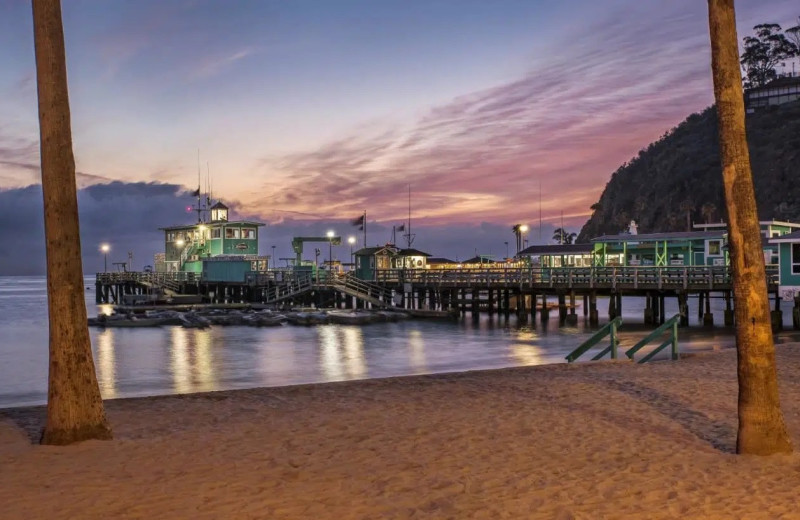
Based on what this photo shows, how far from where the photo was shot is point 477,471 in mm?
Answer: 8688

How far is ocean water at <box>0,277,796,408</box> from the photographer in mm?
26578

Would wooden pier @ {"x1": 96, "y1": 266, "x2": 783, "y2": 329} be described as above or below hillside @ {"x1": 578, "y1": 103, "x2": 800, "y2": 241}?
below

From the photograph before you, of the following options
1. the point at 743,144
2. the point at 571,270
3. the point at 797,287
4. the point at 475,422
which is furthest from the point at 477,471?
the point at 571,270

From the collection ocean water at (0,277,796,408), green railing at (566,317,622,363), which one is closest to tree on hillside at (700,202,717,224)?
ocean water at (0,277,796,408)

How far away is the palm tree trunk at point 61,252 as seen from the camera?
9719mm

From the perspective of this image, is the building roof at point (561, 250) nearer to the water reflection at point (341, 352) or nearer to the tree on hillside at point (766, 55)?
the water reflection at point (341, 352)

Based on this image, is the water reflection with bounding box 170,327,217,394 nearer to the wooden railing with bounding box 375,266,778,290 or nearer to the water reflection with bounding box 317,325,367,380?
the water reflection with bounding box 317,325,367,380

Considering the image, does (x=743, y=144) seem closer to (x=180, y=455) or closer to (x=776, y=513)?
(x=776, y=513)

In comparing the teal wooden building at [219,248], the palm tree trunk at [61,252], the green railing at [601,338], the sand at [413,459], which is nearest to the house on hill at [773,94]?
the teal wooden building at [219,248]

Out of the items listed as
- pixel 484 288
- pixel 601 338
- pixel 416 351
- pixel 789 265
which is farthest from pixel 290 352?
pixel 789 265

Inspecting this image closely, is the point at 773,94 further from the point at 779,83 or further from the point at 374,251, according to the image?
the point at 374,251

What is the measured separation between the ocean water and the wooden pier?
224 centimetres

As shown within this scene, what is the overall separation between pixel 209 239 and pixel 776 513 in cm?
7974

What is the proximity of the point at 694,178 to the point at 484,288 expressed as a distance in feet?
253
